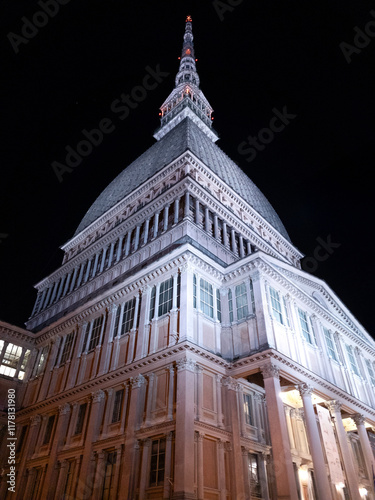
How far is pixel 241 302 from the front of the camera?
29391 millimetres

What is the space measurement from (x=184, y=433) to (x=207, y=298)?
1050 centimetres

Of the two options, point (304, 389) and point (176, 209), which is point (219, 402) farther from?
point (176, 209)

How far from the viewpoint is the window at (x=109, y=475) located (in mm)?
24000

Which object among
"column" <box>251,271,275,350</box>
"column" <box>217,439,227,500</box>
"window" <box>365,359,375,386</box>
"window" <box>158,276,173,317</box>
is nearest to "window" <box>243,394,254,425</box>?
"column" <box>217,439,227,500</box>

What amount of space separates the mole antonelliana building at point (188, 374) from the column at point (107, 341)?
4.7 inches

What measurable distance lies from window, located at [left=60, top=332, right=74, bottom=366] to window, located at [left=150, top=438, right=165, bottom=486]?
14818 mm

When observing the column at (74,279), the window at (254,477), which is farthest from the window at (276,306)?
the column at (74,279)


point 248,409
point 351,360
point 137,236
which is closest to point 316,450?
point 248,409

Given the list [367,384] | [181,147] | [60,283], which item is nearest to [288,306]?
[367,384]

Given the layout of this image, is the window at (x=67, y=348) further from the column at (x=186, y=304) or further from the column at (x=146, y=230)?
the column at (x=186, y=304)

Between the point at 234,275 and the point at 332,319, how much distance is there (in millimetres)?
11149

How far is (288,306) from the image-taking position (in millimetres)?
30469

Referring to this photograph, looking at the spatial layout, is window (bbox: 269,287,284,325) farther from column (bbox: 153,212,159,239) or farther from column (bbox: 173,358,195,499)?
column (bbox: 153,212,159,239)

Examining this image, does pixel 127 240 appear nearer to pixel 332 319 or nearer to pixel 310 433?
pixel 332 319
